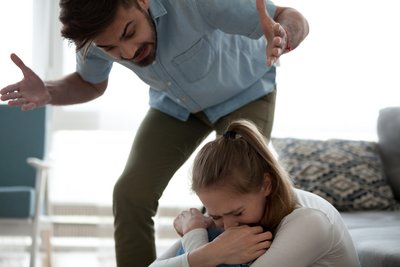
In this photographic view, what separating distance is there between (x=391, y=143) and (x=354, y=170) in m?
0.21

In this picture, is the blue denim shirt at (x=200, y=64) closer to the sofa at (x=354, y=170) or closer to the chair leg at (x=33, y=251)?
the sofa at (x=354, y=170)

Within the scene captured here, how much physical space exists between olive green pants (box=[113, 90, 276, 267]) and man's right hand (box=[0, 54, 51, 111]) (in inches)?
11.4

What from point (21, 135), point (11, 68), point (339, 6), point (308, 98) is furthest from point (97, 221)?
point (339, 6)

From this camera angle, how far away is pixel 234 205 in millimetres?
1495

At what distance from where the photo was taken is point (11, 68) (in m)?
3.94

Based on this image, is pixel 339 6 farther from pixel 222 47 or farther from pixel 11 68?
pixel 222 47

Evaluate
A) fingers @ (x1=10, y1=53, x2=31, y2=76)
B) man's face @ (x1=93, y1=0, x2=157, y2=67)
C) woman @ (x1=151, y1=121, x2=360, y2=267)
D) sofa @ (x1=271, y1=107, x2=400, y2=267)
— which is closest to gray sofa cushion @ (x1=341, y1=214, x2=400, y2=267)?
sofa @ (x1=271, y1=107, x2=400, y2=267)

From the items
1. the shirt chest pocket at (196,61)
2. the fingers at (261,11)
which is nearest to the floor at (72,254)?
the shirt chest pocket at (196,61)

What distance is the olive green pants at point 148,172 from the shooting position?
1845 mm

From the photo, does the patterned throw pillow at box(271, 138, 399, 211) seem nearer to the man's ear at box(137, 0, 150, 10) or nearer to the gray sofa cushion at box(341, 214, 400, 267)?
the gray sofa cushion at box(341, 214, 400, 267)

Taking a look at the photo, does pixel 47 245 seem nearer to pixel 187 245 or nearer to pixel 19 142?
pixel 19 142

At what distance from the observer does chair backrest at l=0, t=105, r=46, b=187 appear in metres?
3.75

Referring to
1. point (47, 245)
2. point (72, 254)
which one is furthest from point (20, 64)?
point (72, 254)

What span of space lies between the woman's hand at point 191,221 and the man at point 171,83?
183 mm
